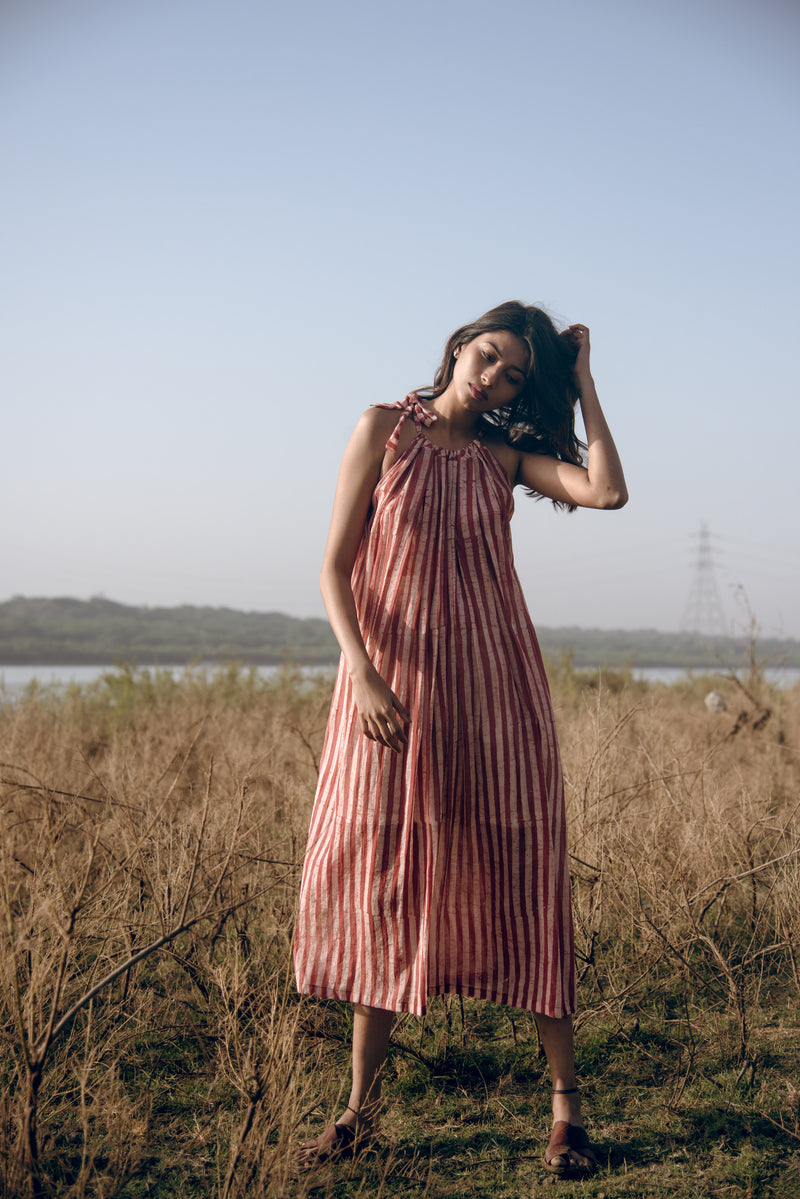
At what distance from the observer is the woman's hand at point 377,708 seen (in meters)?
1.91

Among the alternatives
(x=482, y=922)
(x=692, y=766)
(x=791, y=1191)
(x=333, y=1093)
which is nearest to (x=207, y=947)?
(x=333, y=1093)

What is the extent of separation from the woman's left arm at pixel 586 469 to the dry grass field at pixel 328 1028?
1.10m

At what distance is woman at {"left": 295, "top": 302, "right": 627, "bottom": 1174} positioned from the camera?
195 cm

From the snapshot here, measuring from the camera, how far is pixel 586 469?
2201mm

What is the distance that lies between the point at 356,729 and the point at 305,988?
0.60 m

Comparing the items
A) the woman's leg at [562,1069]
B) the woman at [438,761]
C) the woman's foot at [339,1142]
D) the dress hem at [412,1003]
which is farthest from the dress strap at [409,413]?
the woman's foot at [339,1142]

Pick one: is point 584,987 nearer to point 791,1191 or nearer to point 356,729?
point 791,1191

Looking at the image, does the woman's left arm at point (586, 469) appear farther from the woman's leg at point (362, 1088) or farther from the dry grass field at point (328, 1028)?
the woman's leg at point (362, 1088)

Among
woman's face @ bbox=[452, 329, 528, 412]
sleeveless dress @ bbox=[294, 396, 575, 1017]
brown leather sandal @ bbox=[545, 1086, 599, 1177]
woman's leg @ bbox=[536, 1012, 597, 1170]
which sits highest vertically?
woman's face @ bbox=[452, 329, 528, 412]

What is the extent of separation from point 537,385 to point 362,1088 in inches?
68.3

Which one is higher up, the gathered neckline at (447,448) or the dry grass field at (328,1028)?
the gathered neckline at (447,448)

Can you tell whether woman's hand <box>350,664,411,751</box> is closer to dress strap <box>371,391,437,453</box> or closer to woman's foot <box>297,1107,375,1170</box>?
dress strap <box>371,391,437,453</box>

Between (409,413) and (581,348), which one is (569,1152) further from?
(581,348)

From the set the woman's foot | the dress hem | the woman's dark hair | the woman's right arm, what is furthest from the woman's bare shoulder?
the woman's foot
